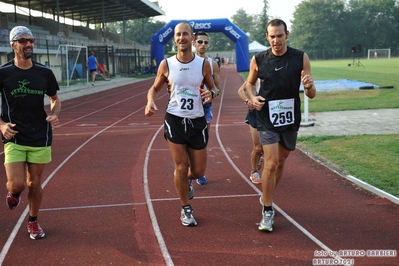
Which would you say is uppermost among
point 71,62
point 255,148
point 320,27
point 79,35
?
point 320,27

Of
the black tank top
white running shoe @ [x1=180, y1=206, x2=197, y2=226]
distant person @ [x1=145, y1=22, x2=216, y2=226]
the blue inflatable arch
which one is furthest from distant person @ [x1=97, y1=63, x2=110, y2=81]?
the black tank top

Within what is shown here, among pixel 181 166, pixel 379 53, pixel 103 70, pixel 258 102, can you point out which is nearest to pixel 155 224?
pixel 181 166

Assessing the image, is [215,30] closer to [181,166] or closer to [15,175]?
[181,166]

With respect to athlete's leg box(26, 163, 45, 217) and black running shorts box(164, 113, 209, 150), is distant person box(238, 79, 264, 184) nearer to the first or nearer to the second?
black running shorts box(164, 113, 209, 150)

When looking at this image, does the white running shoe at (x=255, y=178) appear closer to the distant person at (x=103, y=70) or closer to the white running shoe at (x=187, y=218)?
the white running shoe at (x=187, y=218)

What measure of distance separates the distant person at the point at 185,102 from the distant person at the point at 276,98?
0.59m

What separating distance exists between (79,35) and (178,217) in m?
48.3

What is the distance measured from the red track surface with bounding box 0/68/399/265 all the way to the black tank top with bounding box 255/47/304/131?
3.74ft

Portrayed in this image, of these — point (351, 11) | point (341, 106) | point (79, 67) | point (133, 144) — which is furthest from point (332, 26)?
point (133, 144)

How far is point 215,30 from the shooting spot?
31.8 m

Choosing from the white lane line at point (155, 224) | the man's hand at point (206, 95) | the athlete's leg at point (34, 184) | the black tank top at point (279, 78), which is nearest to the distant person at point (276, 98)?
the black tank top at point (279, 78)

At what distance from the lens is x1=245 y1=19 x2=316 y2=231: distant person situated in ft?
16.1

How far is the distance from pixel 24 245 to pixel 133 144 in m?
5.77

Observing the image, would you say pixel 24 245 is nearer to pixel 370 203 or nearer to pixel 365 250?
pixel 365 250
